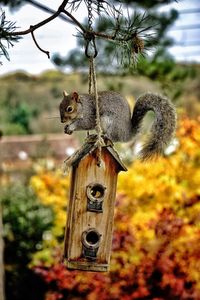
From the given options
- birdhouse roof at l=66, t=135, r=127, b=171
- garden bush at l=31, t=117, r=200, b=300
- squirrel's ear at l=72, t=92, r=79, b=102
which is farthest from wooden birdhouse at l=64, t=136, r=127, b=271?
garden bush at l=31, t=117, r=200, b=300

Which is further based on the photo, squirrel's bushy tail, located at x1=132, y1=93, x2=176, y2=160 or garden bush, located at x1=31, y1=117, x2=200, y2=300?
garden bush, located at x1=31, y1=117, x2=200, y2=300

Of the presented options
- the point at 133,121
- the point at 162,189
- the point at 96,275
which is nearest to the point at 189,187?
the point at 162,189

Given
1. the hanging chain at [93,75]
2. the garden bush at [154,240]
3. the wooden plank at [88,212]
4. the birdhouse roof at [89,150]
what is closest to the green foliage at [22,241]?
the garden bush at [154,240]

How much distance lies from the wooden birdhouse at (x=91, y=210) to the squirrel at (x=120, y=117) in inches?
2.6

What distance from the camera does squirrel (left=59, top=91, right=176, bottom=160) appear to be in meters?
1.66

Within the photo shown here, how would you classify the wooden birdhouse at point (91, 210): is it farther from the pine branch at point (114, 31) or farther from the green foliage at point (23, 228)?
the green foliage at point (23, 228)

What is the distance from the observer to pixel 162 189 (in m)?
4.61

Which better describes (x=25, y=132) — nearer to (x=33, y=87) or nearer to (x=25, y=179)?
(x=33, y=87)

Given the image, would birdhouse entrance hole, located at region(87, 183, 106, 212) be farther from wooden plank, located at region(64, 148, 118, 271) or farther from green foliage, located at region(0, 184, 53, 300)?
green foliage, located at region(0, 184, 53, 300)

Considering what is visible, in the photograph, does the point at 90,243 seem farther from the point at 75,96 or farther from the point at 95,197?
the point at 75,96

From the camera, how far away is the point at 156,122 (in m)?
1.76

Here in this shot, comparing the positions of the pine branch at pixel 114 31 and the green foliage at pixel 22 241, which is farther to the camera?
the green foliage at pixel 22 241

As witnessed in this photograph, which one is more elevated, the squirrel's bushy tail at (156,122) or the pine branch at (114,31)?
the pine branch at (114,31)

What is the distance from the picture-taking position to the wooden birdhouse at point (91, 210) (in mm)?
1743
